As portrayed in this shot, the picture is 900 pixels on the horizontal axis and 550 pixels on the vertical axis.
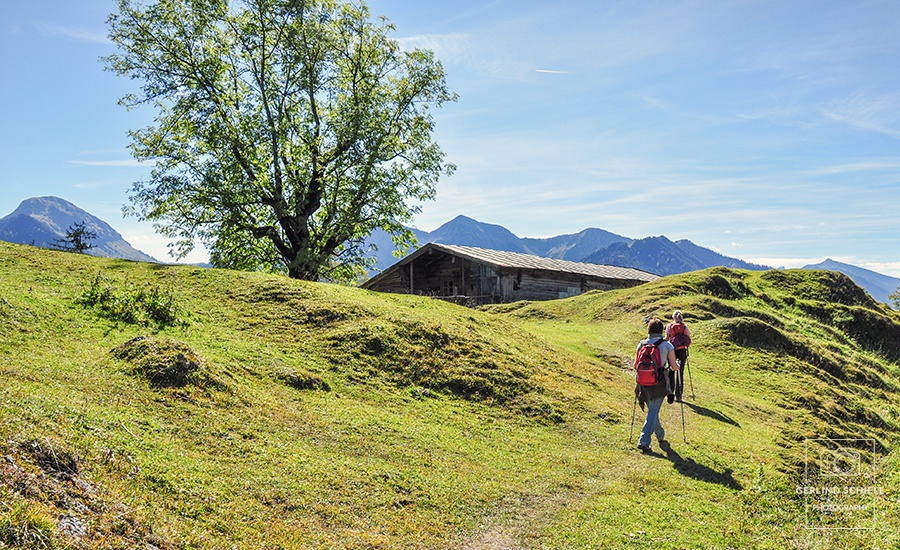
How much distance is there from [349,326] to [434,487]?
920 centimetres

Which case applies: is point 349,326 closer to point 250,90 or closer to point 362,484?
point 362,484

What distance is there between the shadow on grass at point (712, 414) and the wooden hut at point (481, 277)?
24654mm

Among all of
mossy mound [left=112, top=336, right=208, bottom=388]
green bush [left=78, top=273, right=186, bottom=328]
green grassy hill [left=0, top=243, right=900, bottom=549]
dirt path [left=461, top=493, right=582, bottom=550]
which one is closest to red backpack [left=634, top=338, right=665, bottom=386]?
green grassy hill [left=0, top=243, right=900, bottom=549]

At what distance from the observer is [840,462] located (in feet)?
49.1

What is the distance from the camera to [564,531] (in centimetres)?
853

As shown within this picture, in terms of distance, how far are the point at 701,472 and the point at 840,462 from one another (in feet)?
20.2

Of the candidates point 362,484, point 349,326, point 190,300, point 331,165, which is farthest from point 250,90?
point 362,484

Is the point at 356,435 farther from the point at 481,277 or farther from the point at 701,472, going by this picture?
the point at 481,277

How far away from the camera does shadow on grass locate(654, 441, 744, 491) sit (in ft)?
37.1

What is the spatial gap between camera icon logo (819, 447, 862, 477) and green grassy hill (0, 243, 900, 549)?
0.28 ft

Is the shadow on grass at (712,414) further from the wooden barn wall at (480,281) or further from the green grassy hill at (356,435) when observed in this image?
the wooden barn wall at (480,281)

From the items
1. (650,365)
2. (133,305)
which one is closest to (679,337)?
(650,365)

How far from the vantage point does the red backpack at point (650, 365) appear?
12.7 meters

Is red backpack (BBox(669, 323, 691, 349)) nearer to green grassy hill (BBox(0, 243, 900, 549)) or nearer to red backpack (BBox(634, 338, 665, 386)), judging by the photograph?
green grassy hill (BBox(0, 243, 900, 549))
